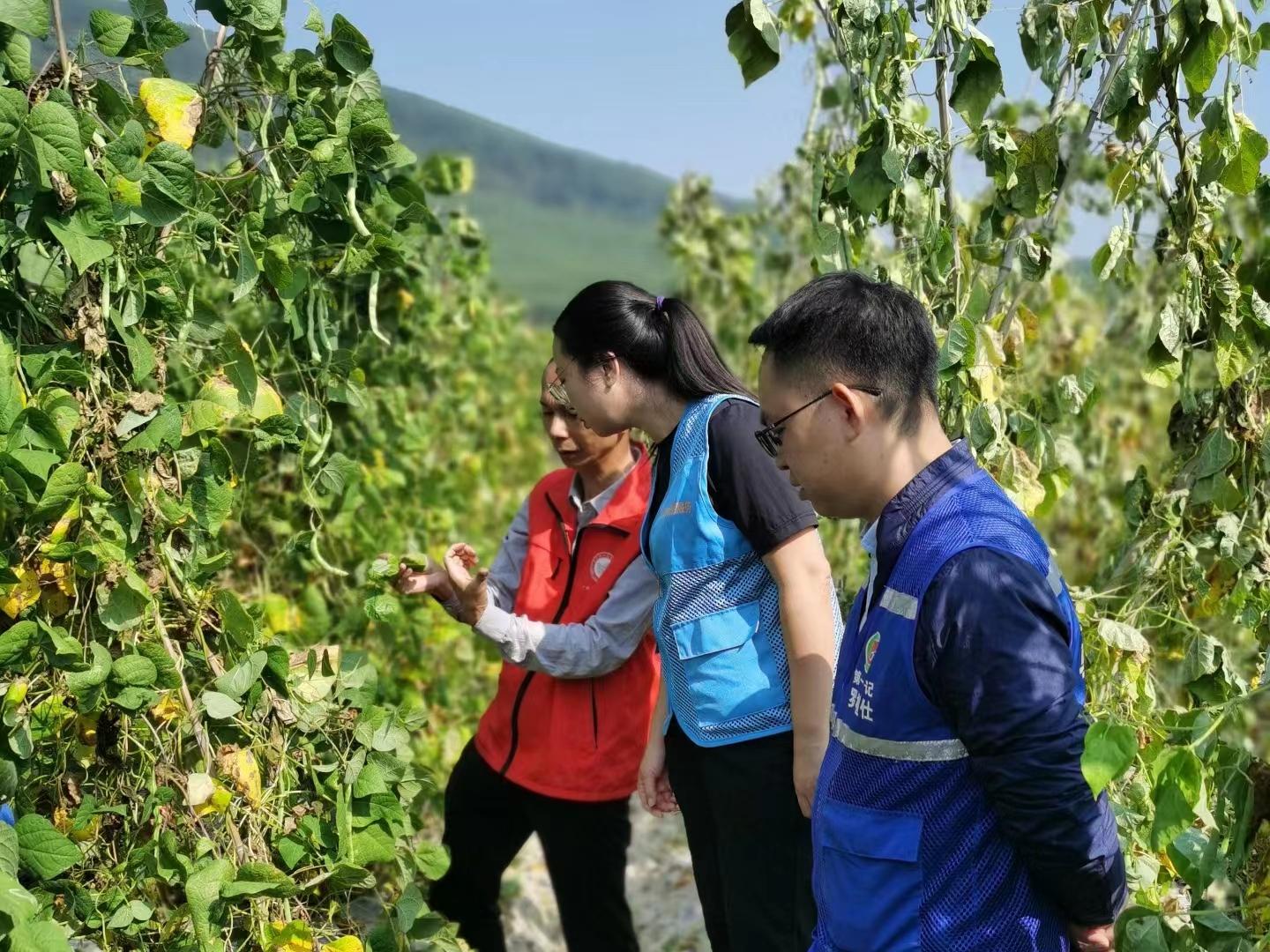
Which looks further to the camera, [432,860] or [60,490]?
[432,860]

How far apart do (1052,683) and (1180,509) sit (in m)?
1.06

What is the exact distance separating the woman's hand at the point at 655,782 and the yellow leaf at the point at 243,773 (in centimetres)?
66

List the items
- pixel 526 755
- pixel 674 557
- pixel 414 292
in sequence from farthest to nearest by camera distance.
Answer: pixel 414 292, pixel 526 755, pixel 674 557

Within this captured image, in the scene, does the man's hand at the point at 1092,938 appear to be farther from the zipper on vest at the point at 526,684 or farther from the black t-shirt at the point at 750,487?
the zipper on vest at the point at 526,684

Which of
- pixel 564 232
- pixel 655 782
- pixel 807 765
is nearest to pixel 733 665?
pixel 807 765

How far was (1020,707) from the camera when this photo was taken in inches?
50.8

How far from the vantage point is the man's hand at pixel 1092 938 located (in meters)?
1.42

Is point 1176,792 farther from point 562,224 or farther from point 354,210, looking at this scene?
point 562,224

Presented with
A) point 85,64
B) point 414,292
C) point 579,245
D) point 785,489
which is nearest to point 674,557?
point 785,489

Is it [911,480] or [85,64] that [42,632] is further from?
[911,480]

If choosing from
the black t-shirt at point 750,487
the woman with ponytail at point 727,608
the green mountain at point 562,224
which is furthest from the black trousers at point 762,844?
the green mountain at point 562,224

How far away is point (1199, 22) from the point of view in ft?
6.17

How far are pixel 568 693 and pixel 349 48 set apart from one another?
1173mm

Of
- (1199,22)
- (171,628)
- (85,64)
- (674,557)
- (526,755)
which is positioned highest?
(1199,22)
